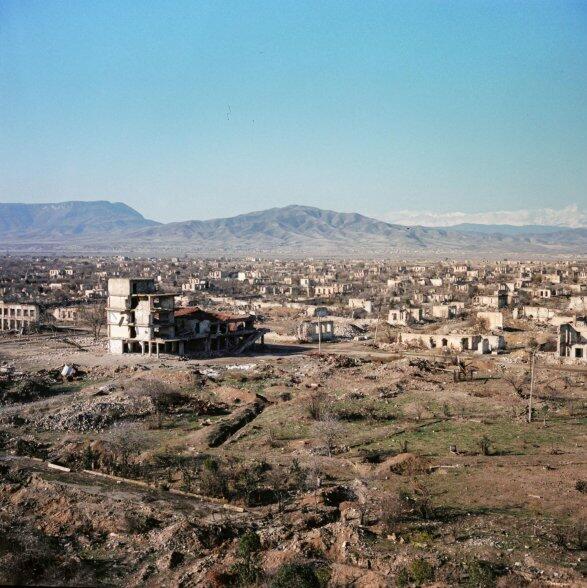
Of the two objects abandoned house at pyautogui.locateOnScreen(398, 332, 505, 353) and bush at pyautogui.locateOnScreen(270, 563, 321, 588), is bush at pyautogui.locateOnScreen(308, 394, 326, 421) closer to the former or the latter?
bush at pyautogui.locateOnScreen(270, 563, 321, 588)

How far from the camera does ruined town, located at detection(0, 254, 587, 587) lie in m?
15.1

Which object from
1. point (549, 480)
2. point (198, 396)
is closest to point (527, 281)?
point (198, 396)

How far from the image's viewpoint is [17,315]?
6462 centimetres

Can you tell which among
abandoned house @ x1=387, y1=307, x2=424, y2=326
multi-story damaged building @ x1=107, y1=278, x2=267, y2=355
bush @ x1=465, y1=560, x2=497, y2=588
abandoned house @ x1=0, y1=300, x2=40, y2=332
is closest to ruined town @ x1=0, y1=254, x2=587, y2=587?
bush @ x1=465, y1=560, x2=497, y2=588

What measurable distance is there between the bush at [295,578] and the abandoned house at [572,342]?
3193 centimetres

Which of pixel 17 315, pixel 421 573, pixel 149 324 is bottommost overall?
pixel 17 315

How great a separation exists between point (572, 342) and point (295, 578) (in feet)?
112

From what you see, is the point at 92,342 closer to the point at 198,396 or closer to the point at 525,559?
the point at 198,396

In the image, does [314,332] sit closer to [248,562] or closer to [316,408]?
[316,408]

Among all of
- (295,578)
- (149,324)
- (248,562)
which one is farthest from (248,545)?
(149,324)

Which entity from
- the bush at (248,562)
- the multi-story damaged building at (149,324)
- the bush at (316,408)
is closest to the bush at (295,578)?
the bush at (248,562)

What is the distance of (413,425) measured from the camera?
26750 millimetres

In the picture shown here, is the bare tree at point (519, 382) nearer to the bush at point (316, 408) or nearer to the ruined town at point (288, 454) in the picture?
the ruined town at point (288, 454)

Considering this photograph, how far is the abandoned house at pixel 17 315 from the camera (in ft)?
209
